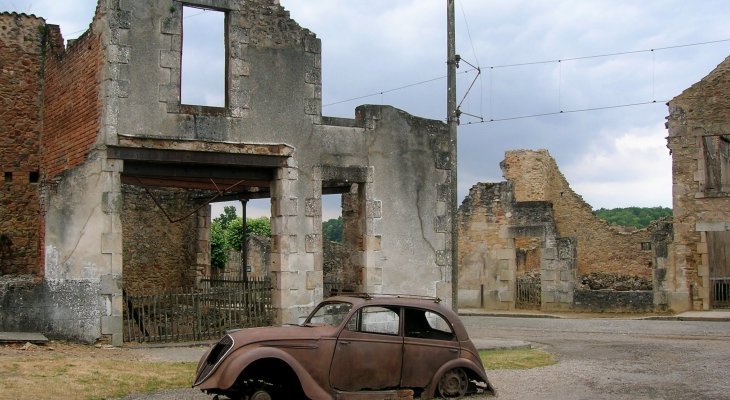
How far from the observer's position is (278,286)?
15.4 meters

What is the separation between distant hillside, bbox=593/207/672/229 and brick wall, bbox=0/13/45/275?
1922 inches

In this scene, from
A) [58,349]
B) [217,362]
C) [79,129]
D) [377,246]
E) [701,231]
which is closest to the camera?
[217,362]

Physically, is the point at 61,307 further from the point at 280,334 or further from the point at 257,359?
the point at 257,359

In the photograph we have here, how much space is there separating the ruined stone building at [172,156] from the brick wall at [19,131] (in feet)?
0.09

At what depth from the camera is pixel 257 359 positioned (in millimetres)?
8828

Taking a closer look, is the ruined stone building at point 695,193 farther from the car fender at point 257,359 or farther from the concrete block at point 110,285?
the car fender at point 257,359

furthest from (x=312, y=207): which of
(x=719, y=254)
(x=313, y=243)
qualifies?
(x=719, y=254)

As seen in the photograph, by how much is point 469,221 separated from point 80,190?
18.4 metres

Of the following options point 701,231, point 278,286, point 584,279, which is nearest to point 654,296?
point 701,231

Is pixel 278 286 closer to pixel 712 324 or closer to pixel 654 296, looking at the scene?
pixel 712 324

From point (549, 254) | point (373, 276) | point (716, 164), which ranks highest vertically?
point (716, 164)

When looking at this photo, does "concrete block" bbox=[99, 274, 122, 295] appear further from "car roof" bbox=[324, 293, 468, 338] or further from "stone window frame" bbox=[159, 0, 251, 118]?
"car roof" bbox=[324, 293, 468, 338]

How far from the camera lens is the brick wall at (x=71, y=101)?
1434 cm

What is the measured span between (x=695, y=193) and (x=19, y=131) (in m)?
19.4
